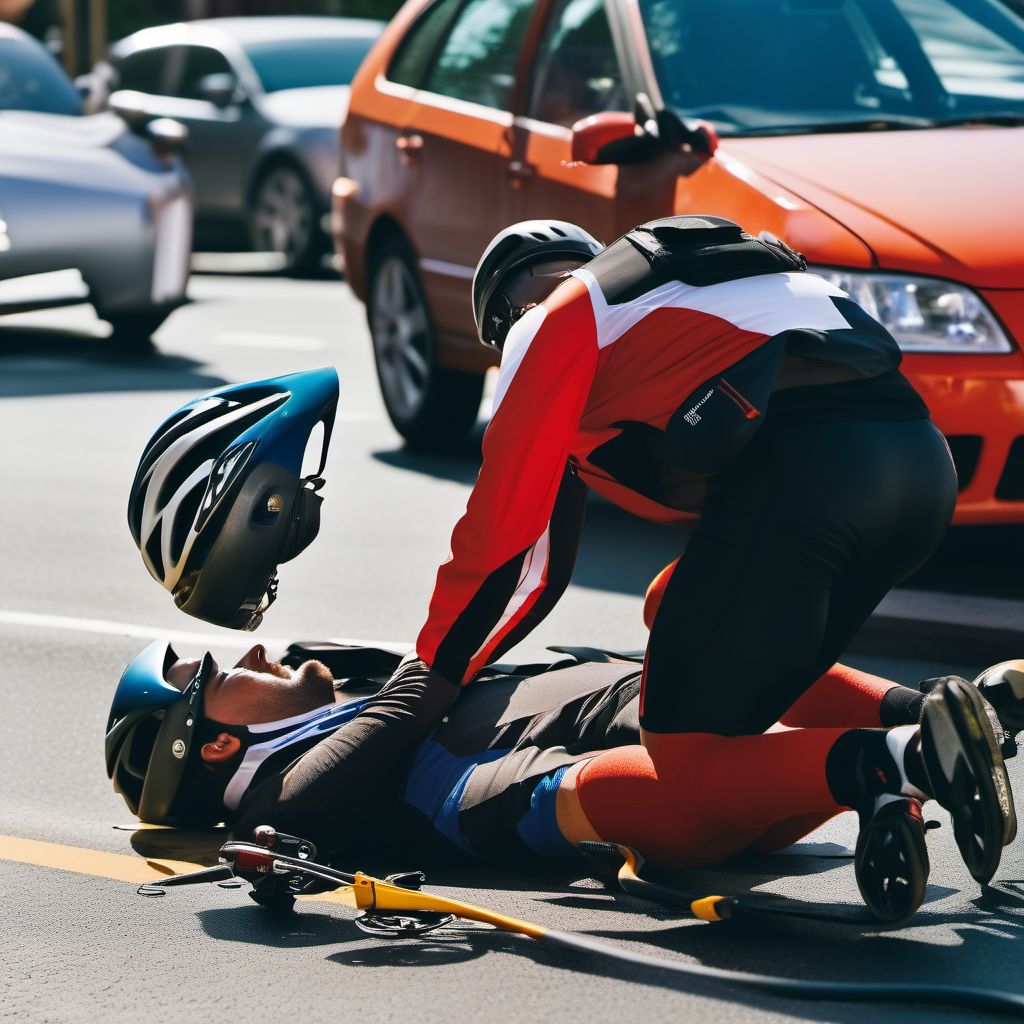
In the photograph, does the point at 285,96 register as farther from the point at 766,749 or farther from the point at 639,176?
the point at 766,749

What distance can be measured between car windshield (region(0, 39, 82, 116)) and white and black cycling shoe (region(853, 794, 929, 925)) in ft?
29.1

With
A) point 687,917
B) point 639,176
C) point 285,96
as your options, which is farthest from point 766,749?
point 285,96

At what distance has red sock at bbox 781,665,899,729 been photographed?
4.25 metres

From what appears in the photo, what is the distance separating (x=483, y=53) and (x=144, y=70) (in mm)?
9135

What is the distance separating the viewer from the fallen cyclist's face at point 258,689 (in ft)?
14.8

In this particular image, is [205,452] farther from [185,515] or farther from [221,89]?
[221,89]

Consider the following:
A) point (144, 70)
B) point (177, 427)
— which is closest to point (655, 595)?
point (177, 427)

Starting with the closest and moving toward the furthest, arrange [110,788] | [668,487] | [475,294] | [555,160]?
[668,487] < [475,294] < [110,788] < [555,160]

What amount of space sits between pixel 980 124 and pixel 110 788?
3.82 metres

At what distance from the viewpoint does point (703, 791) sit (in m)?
3.94

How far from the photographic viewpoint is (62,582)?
23.1 ft

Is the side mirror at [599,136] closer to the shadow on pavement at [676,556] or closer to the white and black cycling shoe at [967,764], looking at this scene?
the shadow on pavement at [676,556]

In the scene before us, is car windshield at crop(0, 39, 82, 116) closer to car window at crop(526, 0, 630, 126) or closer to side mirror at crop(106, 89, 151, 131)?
side mirror at crop(106, 89, 151, 131)

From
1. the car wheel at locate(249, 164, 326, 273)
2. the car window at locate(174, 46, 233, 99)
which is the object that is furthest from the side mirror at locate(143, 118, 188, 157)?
the car window at locate(174, 46, 233, 99)
